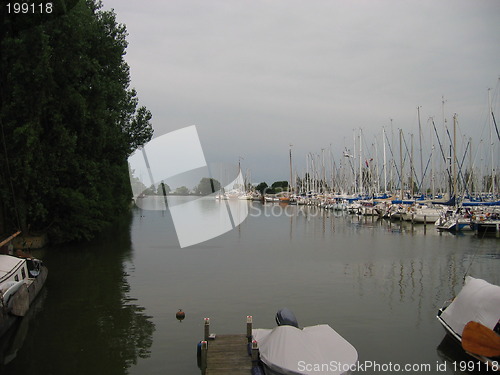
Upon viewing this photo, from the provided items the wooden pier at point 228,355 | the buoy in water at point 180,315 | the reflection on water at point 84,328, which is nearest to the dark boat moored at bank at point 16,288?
the reflection on water at point 84,328

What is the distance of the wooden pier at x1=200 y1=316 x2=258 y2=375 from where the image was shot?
13883 millimetres

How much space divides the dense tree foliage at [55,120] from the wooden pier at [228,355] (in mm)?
23612

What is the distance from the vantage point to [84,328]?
20.1m

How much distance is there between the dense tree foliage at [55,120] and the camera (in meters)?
32.8

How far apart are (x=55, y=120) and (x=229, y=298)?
65.6 feet

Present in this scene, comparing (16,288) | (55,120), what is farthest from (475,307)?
(55,120)

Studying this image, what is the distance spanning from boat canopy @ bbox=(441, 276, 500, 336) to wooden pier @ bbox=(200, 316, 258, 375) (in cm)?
801

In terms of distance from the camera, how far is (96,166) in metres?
39.9

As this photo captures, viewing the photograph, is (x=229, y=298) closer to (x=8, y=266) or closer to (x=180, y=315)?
(x=180, y=315)

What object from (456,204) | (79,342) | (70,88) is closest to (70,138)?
(70,88)

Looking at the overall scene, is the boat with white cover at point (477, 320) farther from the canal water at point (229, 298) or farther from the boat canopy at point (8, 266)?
the boat canopy at point (8, 266)

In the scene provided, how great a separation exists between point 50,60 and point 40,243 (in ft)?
51.2

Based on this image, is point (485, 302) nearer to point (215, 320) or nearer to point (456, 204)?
point (215, 320)

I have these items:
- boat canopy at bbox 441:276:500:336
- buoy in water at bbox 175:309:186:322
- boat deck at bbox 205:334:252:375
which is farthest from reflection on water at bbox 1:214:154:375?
boat canopy at bbox 441:276:500:336
